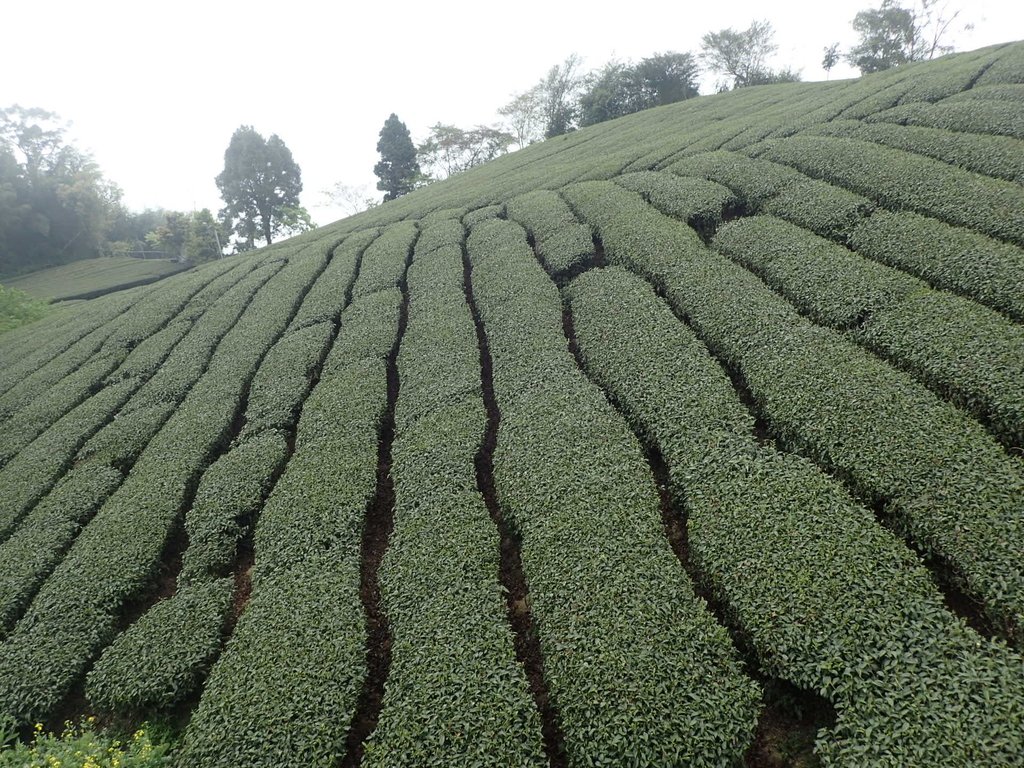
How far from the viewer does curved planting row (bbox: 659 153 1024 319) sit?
10.5 meters

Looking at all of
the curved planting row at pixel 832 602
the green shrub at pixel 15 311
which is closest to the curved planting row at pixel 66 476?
the curved planting row at pixel 832 602

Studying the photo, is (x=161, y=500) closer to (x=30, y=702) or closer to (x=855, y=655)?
(x=30, y=702)

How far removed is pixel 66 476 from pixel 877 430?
16458 millimetres

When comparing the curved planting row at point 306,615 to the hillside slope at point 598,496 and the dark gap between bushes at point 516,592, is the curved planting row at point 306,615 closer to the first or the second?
the hillside slope at point 598,496

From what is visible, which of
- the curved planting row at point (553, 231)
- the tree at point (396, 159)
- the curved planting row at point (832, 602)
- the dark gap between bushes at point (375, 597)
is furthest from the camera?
the tree at point (396, 159)


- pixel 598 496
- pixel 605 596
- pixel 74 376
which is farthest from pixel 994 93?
pixel 74 376

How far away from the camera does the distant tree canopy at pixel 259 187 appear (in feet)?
181

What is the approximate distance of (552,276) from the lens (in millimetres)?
16844

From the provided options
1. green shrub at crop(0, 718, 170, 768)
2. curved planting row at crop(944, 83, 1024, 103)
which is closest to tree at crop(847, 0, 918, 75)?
curved planting row at crop(944, 83, 1024, 103)

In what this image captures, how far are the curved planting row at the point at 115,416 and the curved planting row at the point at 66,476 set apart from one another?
3 cm

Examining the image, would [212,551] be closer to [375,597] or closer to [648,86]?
[375,597]

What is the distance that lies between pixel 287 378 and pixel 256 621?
802cm

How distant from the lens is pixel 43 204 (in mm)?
53719

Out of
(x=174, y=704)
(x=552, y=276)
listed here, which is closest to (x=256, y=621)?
(x=174, y=704)
